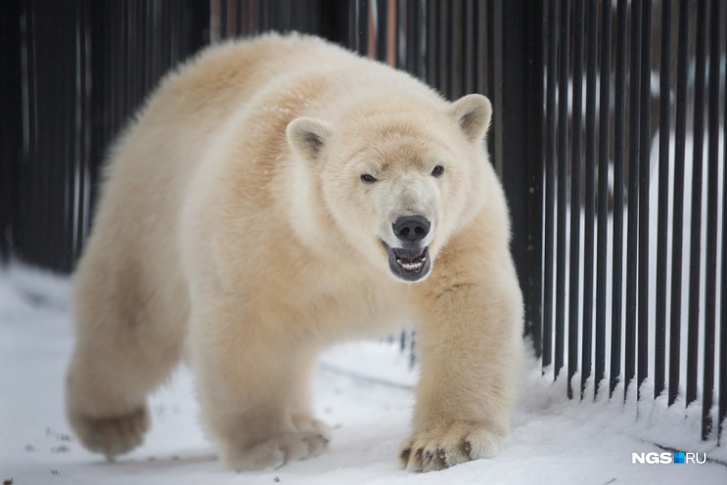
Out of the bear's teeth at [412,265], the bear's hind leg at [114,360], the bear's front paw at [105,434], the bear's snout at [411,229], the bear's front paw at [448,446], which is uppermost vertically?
the bear's snout at [411,229]

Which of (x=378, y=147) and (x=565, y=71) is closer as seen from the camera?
(x=378, y=147)

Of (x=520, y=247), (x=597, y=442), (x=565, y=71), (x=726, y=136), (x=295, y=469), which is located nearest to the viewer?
(x=726, y=136)

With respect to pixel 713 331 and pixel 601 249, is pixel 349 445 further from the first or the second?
pixel 713 331

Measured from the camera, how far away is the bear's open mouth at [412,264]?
3332 mm

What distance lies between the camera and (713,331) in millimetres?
3166

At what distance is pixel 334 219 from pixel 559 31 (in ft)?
4.15

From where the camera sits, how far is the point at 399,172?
3455 mm

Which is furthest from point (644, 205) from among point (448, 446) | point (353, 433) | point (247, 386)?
point (353, 433)

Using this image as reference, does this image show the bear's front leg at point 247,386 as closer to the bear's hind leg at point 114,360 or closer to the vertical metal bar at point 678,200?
the bear's hind leg at point 114,360

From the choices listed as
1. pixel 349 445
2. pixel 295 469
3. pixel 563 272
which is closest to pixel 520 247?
pixel 563 272

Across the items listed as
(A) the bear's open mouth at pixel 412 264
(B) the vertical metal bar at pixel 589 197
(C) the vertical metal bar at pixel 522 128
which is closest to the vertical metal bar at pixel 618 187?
(B) the vertical metal bar at pixel 589 197

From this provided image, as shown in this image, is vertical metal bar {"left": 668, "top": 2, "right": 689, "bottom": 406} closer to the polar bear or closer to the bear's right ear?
the polar bear

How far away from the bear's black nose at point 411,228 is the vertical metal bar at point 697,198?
0.83 meters

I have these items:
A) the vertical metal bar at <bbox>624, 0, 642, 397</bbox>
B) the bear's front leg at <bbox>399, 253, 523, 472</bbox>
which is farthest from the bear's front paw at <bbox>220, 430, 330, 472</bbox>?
the vertical metal bar at <bbox>624, 0, 642, 397</bbox>
